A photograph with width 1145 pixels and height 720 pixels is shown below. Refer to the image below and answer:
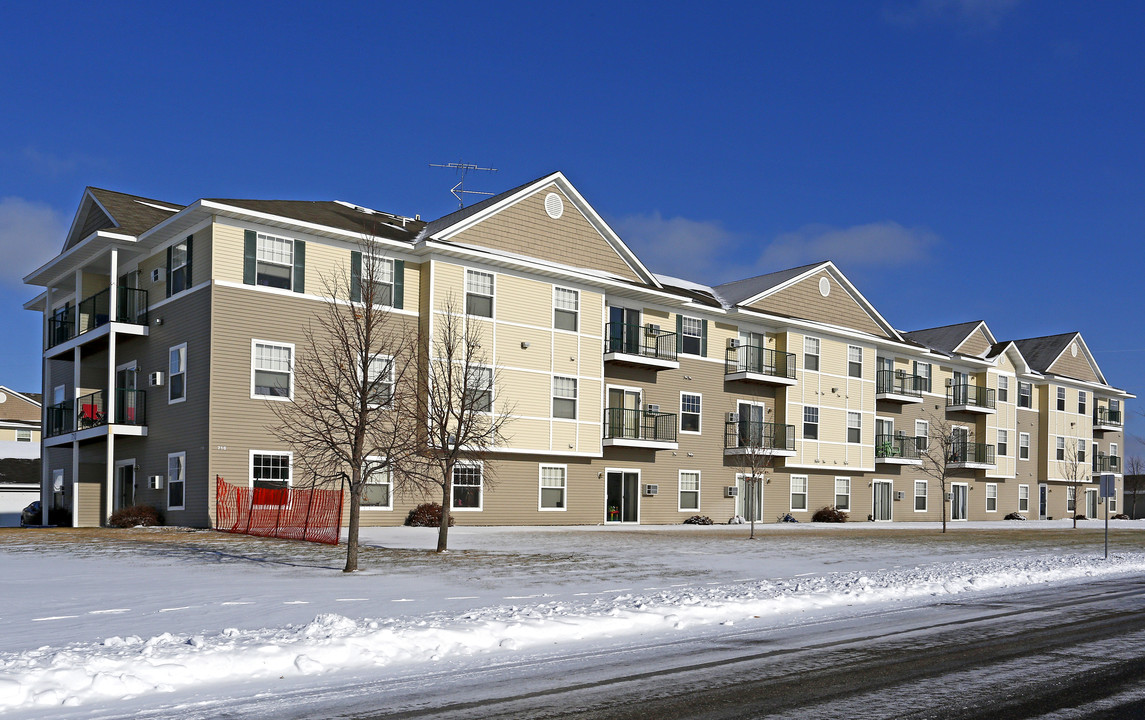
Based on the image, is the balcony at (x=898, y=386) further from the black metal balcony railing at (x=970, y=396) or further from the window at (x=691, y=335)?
the window at (x=691, y=335)

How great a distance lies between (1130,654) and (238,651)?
8641 millimetres

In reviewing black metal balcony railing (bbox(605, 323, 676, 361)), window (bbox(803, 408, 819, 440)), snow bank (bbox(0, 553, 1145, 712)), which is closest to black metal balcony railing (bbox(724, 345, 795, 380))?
window (bbox(803, 408, 819, 440))

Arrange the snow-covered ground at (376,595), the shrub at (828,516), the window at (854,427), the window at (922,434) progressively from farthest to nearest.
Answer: the window at (922,434) < the window at (854,427) < the shrub at (828,516) < the snow-covered ground at (376,595)

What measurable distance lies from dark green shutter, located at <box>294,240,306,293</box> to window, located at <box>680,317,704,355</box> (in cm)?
1599

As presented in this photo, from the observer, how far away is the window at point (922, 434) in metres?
50.5

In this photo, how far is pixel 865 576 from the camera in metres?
17.1

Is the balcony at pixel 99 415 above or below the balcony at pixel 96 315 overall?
below

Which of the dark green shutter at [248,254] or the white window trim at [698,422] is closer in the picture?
the dark green shutter at [248,254]

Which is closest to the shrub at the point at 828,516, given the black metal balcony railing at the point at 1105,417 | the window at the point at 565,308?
the window at the point at 565,308

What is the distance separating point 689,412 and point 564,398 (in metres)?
7.24

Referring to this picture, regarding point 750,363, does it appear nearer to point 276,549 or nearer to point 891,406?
point 891,406

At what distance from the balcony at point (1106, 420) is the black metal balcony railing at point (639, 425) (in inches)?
1638

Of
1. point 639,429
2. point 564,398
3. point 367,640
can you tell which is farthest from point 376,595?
point 639,429

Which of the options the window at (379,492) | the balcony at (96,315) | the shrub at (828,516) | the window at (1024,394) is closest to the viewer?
the window at (379,492)
